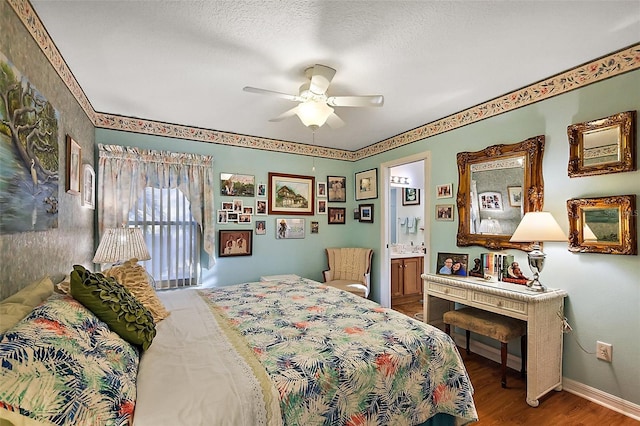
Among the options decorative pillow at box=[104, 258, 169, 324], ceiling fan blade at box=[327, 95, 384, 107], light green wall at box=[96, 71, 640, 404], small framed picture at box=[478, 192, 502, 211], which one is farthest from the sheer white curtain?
small framed picture at box=[478, 192, 502, 211]

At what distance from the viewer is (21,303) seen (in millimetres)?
1226

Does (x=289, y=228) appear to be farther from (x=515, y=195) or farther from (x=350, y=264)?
(x=515, y=195)

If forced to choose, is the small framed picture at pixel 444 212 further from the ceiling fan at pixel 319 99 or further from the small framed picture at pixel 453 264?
the ceiling fan at pixel 319 99

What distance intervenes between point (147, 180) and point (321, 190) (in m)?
2.35

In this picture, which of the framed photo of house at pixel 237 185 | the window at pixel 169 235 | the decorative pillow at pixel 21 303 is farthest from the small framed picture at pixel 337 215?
the decorative pillow at pixel 21 303

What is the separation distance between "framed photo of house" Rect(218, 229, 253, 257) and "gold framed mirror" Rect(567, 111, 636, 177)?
3.44m

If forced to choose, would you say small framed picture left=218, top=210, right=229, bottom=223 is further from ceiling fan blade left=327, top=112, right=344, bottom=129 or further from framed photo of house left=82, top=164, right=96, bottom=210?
ceiling fan blade left=327, top=112, right=344, bottom=129

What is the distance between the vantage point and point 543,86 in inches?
98.0

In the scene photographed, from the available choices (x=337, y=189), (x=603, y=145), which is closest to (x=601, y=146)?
(x=603, y=145)

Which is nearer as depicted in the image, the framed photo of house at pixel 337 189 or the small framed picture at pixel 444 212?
the small framed picture at pixel 444 212

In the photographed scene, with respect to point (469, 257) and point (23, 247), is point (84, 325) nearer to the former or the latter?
point (23, 247)

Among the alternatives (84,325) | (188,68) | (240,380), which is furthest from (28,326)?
(188,68)

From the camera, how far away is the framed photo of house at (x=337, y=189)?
4723 millimetres

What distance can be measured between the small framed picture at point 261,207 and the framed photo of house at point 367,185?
60.7 inches
